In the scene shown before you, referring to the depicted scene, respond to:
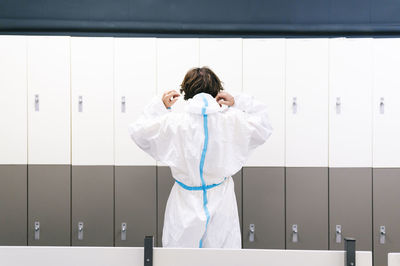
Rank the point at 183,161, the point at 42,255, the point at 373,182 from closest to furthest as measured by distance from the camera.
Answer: the point at 42,255 < the point at 183,161 < the point at 373,182

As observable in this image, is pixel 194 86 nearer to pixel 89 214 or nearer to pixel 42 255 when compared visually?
pixel 42 255

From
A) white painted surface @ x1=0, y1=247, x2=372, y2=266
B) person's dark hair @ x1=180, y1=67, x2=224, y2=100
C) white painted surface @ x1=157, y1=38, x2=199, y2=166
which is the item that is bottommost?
white painted surface @ x1=0, y1=247, x2=372, y2=266

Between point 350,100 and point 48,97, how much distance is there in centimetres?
244

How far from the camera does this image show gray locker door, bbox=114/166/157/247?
8.84 ft

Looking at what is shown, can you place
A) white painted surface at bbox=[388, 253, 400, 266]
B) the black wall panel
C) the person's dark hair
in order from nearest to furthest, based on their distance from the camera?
white painted surface at bbox=[388, 253, 400, 266] < the person's dark hair < the black wall panel

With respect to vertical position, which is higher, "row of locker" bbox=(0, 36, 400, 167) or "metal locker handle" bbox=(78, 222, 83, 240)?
"row of locker" bbox=(0, 36, 400, 167)

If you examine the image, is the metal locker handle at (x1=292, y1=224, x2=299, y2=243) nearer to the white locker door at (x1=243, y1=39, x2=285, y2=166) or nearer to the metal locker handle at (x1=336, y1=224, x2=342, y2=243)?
the metal locker handle at (x1=336, y1=224, x2=342, y2=243)

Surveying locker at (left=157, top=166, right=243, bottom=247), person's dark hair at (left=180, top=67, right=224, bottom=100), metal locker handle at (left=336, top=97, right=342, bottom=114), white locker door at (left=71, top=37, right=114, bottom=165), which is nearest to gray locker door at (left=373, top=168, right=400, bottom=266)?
metal locker handle at (left=336, top=97, right=342, bottom=114)

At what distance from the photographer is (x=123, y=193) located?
2.70 m

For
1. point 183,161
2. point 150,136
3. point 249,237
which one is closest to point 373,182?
point 249,237

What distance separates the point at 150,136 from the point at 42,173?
1.38 m

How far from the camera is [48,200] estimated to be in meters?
2.70

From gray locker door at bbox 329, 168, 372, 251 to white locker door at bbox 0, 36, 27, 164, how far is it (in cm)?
254

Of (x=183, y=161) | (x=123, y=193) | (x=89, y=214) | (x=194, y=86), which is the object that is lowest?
(x=89, y=214)
